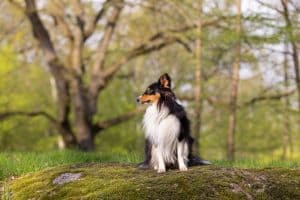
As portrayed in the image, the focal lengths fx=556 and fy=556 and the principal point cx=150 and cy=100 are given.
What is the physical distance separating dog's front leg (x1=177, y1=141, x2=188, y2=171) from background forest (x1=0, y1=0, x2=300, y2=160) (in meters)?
4.10

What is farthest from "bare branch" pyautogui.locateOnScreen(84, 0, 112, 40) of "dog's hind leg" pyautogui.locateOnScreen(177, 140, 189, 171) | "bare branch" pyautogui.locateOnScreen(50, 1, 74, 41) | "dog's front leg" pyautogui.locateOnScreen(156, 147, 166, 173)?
"dog's front leg" pyautogui.locateOnScreen(156, 147, 166, 173)

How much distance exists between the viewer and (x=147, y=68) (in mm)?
33281

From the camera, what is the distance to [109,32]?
79.4 feet

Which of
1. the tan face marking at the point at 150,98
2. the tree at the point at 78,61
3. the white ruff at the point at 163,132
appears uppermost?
the tree at the point at 78,61

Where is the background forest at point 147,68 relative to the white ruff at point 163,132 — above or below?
above

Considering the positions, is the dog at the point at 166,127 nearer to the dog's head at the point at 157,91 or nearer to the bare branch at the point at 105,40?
the dog's head at the point at 157,91

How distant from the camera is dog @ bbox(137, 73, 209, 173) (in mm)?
6453

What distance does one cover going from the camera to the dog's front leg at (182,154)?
641cm

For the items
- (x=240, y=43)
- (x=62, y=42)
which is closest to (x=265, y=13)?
(x=240, y=43)

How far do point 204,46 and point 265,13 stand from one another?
3.70m

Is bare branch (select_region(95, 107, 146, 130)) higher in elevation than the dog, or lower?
higher

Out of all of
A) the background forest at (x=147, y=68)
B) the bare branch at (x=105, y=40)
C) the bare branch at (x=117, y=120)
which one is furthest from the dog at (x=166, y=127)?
the bare branch at (x=105, y=40)

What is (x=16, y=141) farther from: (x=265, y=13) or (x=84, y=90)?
(x=265, y=13)

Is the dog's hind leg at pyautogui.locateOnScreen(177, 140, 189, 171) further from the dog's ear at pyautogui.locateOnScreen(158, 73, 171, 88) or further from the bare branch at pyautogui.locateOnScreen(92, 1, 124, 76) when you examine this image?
the bare branch at pyautogui.locateOnScreen(92, 1, 124, 76)
